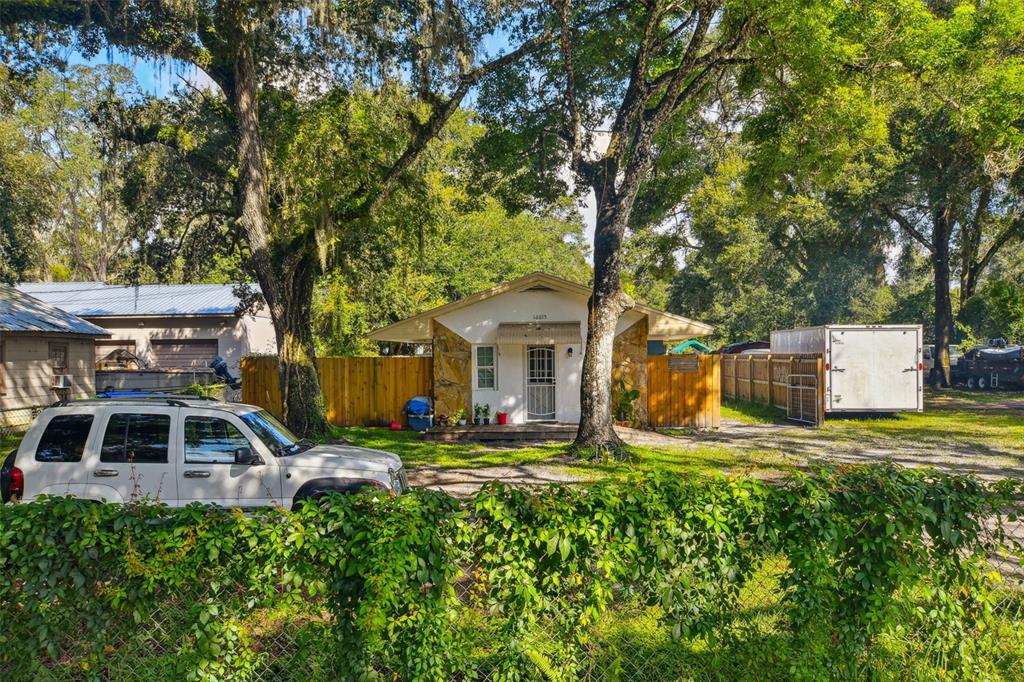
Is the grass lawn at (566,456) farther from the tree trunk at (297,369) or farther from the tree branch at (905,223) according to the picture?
the tree branch at (905,223)

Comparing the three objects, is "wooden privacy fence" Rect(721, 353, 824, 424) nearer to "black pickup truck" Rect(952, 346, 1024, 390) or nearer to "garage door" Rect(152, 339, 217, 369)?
"black pickup truck" Rect(952, 346, 1024, 390)

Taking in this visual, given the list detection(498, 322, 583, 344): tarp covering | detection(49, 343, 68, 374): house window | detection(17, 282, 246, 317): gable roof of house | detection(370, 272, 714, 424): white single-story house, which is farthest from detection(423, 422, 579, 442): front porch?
detection(17, 282, 246, 317): gable roof of house

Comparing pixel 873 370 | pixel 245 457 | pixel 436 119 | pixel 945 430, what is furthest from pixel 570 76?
pixel 945 430

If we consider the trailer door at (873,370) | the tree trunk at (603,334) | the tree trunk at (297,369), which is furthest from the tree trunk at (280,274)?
the trailer door at (873,370)

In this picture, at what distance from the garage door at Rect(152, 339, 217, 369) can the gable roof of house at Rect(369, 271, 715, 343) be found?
11.8 meters

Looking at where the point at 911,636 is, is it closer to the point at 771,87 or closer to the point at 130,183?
the point at 771,87

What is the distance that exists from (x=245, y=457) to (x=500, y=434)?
957 centimetres

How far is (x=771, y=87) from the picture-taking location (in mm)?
14625

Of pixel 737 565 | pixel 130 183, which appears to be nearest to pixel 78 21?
pixel 130 183

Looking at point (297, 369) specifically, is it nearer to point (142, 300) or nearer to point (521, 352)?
point (521, 352)

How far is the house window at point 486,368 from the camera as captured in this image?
17.3 metres

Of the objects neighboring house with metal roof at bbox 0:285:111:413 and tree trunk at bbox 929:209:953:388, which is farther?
tree trunk at bbox 929:209:953:388

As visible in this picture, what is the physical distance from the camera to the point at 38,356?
58.9 feet

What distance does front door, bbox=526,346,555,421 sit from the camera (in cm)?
1742
